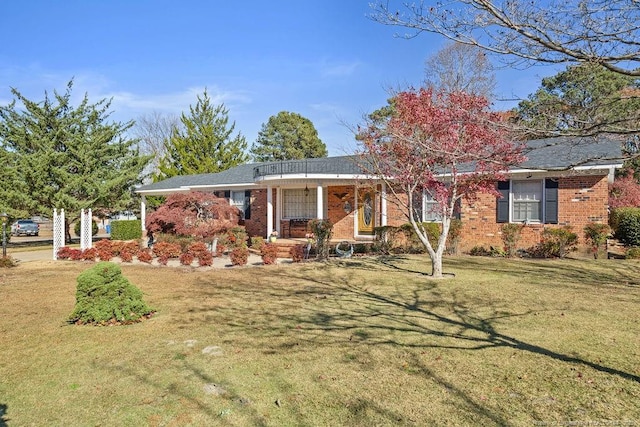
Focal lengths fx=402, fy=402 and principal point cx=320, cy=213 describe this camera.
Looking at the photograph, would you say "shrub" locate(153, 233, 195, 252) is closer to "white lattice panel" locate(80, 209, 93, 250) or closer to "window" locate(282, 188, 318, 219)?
"white lattice panel" locate(80, 209, 93, 250)

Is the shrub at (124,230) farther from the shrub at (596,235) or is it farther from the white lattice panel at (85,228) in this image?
the shrub at (596,235)

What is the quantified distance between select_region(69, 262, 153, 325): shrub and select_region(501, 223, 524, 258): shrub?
438 inches

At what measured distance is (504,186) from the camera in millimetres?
13914

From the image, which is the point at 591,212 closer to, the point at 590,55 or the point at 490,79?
the point at 490,79

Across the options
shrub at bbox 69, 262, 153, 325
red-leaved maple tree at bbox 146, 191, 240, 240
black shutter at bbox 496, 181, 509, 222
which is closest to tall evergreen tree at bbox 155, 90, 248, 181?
red-leaved maple tree at bbox 146, 191, 240, 240

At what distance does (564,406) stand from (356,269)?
7.83 m

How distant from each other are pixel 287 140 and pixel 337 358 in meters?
37.0

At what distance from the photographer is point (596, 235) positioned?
1219 cm

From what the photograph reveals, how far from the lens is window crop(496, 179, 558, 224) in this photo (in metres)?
13.2

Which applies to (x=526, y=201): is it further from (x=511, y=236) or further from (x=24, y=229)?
(x=24, y=229)

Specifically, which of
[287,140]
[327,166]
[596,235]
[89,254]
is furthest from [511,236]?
[287,140]

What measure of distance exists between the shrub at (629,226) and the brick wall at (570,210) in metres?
2.49

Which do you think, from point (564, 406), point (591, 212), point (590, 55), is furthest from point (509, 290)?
point (591, 212)

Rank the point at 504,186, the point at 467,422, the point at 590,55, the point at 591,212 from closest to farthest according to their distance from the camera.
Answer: the point at 467,422 → the point at 590,55 → the point at 591,212 → the point at 504,186
